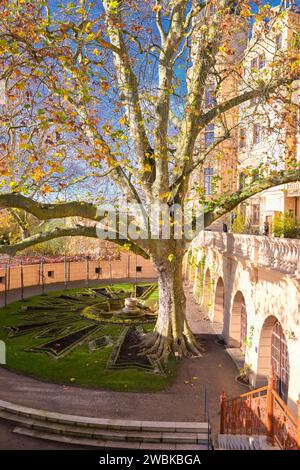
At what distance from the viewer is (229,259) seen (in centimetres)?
1967

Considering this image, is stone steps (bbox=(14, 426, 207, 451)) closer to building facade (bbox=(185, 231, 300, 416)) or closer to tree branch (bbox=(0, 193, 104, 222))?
building facade (bbox=(185, 231, 300, 416))

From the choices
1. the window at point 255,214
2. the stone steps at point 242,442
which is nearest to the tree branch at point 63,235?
the stone steps at point 242,442

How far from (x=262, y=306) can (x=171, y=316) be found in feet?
14.5

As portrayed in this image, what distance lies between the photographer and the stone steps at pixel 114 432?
404 inches

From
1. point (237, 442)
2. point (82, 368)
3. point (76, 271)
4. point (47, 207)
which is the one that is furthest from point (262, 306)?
point (76, 271)

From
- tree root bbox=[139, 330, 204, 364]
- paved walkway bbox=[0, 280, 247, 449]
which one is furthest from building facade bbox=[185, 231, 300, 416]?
tree root bbox=[139, 330, 204, 364]

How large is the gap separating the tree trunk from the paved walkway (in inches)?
40.8

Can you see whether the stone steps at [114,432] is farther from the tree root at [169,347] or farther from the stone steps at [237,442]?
the tree root at [169,347]

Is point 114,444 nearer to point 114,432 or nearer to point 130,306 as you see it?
point 114,432

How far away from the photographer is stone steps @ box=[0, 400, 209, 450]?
404 inches

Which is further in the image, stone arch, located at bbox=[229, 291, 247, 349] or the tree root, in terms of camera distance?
stone arch, located at bbox=[229, 291, 247, 349]

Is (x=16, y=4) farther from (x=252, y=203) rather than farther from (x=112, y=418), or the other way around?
(x=252, y=203)

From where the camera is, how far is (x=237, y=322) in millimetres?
18922

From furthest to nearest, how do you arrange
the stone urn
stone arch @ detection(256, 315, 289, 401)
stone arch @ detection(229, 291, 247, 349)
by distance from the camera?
the stone urn < stone arch @ detection(229, 291, 247, 349) < stone arch @ detection(256, 315, 289, 401)
